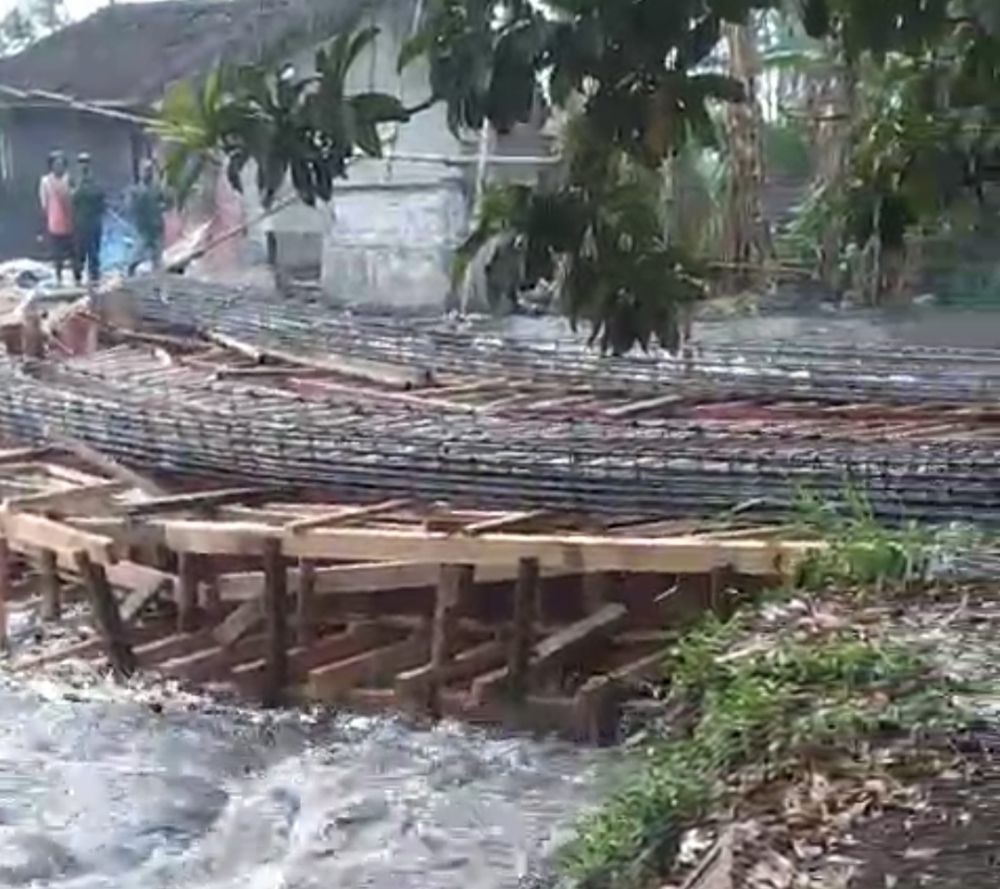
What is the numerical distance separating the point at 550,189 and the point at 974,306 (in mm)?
15082

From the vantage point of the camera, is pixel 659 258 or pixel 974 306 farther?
pixel 974 306

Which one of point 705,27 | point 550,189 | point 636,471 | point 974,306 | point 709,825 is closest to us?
point 705,27

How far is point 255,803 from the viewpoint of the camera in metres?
8.30

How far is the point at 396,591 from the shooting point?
361 inches

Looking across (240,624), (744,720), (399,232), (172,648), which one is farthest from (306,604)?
(399,232)

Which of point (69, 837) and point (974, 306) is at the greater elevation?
point (974, 306)

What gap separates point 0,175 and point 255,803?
19.0 m

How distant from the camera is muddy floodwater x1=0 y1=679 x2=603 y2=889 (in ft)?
24.8

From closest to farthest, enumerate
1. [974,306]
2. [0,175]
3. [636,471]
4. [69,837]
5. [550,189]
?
[550,189] → [69,837] → [636,471] → [974,306] → [0,175]

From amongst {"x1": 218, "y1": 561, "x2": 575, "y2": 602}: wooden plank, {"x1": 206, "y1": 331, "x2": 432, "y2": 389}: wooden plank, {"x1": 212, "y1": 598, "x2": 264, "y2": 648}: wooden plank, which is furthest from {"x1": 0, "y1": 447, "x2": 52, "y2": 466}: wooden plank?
{"x1": 218, "y1": 561, "x2": 575, "y2": 602}: wooden plank

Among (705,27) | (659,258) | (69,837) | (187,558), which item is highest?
(705,27)

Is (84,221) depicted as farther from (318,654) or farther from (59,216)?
(318,654)

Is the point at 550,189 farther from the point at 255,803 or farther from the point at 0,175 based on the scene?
the point at 0,175

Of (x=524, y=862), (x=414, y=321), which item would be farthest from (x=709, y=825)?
(x=414, y=321)
